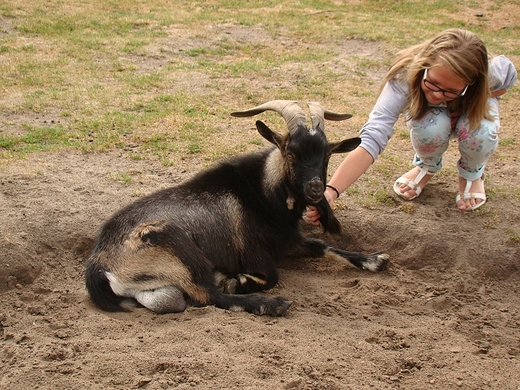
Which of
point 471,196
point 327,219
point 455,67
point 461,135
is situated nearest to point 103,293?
point 327,219

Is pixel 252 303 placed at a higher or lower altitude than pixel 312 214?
lower

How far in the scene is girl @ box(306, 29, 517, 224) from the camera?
15.5 feet

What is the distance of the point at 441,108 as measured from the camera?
17.8 feet

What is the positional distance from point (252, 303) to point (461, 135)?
2.65 meters

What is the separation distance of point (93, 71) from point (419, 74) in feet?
22.2

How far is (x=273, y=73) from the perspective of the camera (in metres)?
10.4

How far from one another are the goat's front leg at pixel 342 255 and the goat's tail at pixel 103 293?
177cm

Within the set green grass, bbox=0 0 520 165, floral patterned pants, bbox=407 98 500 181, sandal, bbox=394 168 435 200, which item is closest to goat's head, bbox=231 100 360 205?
floral patterned pants, bbox=407 98 500 181

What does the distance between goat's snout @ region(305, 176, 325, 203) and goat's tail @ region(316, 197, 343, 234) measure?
35 centimetres

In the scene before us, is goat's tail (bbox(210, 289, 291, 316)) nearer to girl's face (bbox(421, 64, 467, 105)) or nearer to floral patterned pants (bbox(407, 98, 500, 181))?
girl's face (bbox(421, 64, 467, 105))

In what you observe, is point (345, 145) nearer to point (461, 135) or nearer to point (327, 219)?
point (327, 219)

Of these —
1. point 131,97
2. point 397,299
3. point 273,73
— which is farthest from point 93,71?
point 397,299

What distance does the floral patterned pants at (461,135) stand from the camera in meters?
5.42

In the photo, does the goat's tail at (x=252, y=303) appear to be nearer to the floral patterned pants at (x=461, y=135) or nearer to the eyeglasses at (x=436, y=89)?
the eyeglasses at (x=436, y=89)
